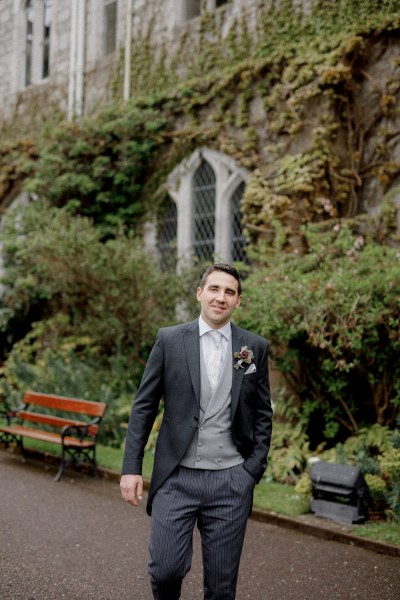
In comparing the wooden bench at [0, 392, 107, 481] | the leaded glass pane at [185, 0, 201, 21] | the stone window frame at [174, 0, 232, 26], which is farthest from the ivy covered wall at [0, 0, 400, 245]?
the wooden bench at [0, 392, 107, 481]

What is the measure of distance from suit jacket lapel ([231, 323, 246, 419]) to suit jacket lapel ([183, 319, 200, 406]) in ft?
0.56

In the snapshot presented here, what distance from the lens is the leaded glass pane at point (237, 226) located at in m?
11.0

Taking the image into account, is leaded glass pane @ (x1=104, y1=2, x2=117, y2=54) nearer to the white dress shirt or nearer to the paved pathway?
the paved pathway

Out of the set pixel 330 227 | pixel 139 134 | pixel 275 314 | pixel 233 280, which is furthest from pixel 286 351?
pixel 139 134

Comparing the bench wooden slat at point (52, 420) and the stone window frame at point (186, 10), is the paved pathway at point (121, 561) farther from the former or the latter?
the stone window frame at point (186, 10)

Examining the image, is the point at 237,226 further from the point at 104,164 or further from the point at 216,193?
the point at 104,164

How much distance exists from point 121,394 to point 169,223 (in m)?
3.63

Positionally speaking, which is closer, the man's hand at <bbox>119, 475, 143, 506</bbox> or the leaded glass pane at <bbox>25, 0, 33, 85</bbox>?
the man's hand at <bbox>119, 475, 143, 506</bbox>

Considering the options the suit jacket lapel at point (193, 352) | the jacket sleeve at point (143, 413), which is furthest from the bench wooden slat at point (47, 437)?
the suit jacket lapel at point (193, 352)

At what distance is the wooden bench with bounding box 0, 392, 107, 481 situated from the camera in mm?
Answer: 7844

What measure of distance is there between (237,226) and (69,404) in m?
4.22

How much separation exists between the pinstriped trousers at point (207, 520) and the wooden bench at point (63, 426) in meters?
4.69

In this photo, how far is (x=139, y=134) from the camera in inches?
478

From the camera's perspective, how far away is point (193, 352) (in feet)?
10.9
